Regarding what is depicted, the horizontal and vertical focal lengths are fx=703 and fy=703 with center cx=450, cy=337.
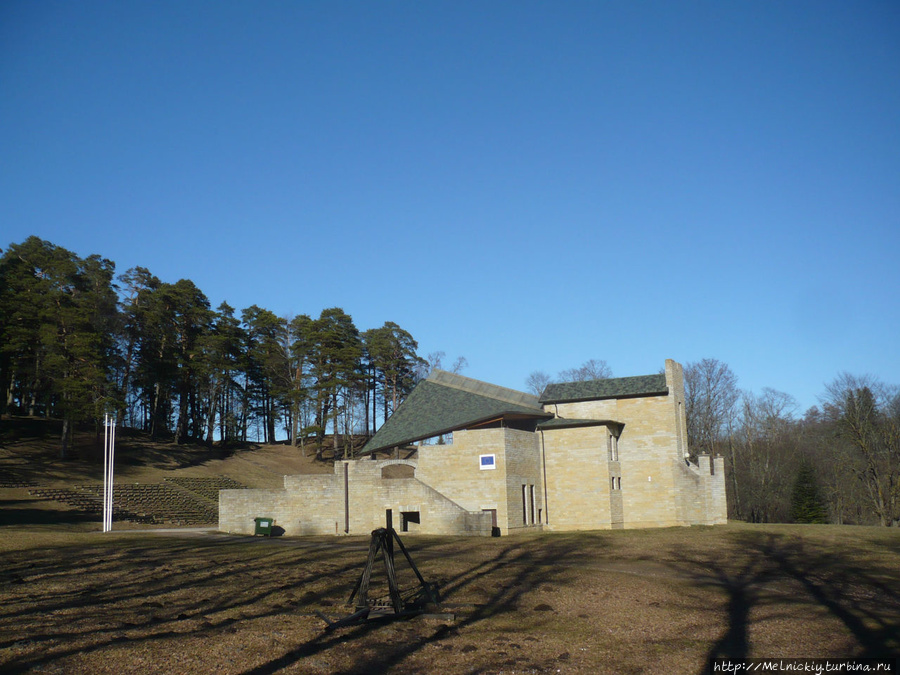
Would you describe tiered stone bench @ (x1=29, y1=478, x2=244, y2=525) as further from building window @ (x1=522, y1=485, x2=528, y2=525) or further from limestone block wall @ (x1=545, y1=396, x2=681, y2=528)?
limestone block wall @ (x1=545, y1=396, x2=681, y2=528)

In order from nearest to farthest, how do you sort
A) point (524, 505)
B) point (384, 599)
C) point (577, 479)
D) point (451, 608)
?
1. point (384, 599)
2. point (451, 608)
3. point (524, 505)
4. point (577, 479)

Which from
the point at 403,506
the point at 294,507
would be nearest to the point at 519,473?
the point at 403,506

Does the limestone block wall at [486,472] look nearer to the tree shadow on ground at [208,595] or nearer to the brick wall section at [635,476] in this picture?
the brick wall section at [635,476]

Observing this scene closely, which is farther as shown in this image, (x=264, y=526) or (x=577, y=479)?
(x=577, y=479)

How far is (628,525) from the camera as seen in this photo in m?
37.8

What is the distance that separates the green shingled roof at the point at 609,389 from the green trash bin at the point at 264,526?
16713 millimetres

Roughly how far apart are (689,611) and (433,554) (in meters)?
10.2

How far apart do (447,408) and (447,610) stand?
26.9 meters

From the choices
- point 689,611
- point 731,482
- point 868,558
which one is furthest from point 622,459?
point 731,482

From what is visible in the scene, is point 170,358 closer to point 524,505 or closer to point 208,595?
point 524,505

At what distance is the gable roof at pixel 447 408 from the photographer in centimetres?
3812

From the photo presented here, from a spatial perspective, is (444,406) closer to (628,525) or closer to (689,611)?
(628,525)

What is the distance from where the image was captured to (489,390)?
41344 mm

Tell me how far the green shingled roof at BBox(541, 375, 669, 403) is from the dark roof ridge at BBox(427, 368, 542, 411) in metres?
0.87
